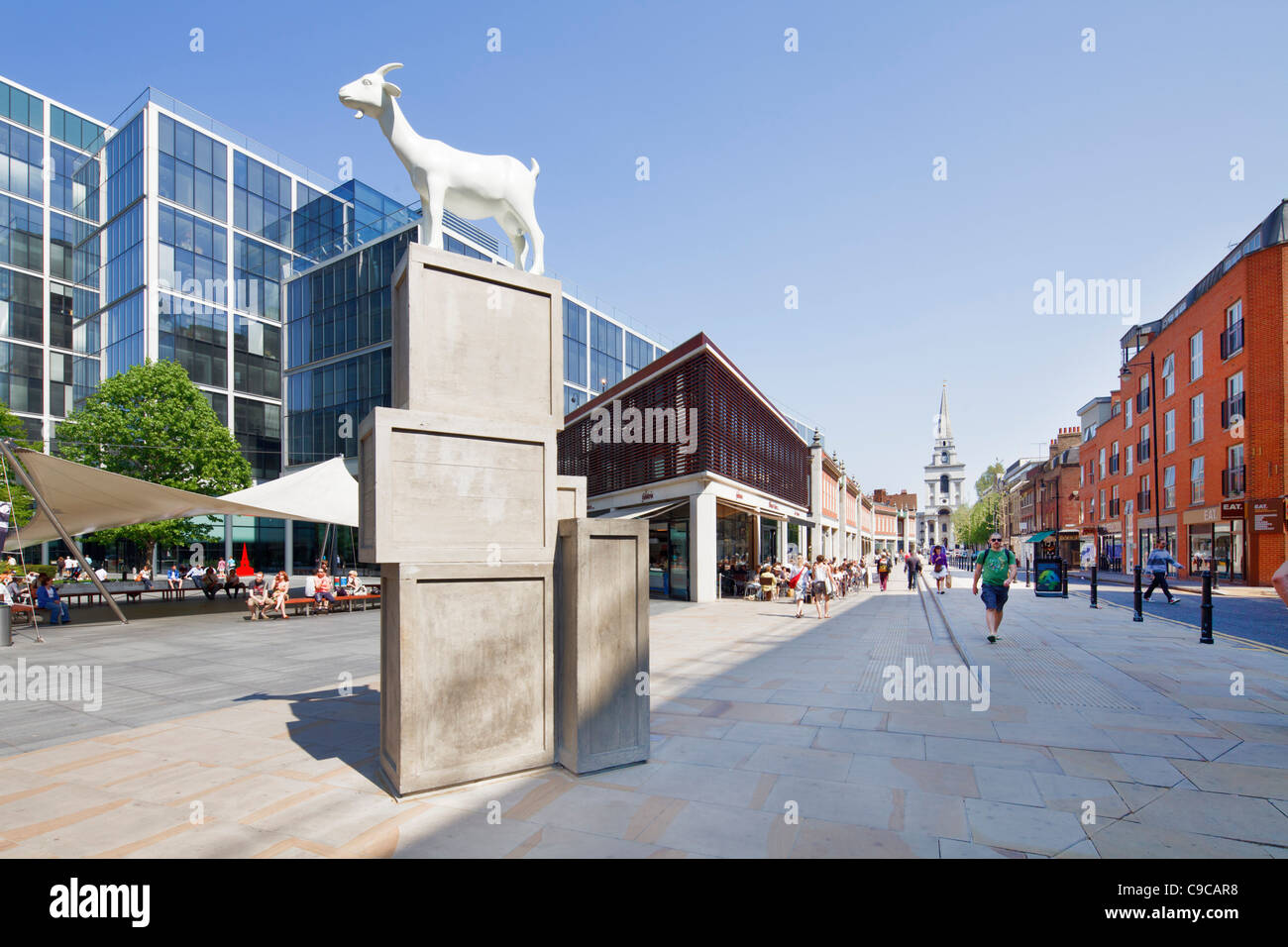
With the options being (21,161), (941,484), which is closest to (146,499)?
(21,161)

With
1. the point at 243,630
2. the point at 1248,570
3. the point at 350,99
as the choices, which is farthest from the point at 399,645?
the point at 1248,570

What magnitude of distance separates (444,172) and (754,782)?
538 centimetres

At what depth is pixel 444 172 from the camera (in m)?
5.60

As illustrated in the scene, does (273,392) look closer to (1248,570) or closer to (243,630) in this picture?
(243,630)

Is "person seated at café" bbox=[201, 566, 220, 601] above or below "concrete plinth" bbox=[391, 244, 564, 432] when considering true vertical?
below

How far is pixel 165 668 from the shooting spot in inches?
399

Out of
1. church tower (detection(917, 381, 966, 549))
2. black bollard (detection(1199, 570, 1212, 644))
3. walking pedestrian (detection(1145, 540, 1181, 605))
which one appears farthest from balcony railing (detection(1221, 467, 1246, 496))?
church tower (detection(917, 381, 966, 549))

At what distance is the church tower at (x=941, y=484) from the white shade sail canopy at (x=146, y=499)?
142611 millimetres

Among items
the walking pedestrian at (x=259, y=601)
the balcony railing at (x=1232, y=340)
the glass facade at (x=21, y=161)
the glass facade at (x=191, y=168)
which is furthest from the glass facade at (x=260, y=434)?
the balcony railing at (x=1232, y=340)

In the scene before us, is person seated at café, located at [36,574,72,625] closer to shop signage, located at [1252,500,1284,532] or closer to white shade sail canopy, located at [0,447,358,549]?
white shade sail canopy, located at [0,447,358,549]

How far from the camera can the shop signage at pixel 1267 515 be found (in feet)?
86.8

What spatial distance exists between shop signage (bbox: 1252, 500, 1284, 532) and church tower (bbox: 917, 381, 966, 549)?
400ft
